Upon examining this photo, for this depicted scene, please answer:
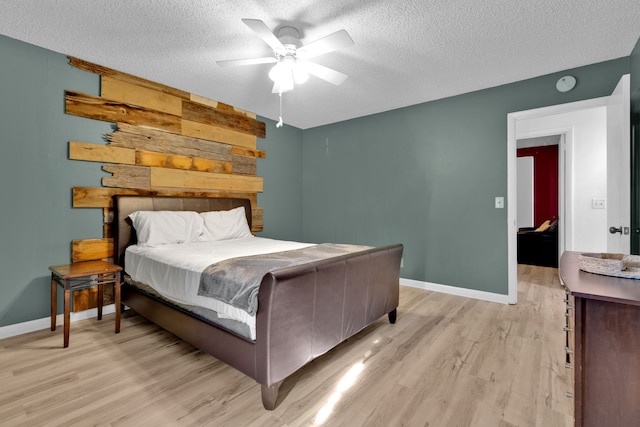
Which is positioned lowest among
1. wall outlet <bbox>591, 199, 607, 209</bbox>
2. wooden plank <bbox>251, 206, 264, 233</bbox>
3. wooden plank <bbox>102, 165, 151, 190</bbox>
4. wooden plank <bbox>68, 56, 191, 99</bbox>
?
wooden plank <bbox>251, 206, 264, 233</bbox>

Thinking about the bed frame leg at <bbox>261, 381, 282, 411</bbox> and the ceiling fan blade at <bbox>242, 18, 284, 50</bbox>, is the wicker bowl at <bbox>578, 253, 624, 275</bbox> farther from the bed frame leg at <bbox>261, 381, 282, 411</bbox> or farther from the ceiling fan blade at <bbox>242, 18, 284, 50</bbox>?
the ceiling fan blade at <bbox>242, 18, 284, 50</bbox>

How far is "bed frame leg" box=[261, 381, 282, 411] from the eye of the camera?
1561 mm

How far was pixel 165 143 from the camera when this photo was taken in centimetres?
333

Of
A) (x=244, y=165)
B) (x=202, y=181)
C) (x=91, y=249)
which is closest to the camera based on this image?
(x=91, y=249)

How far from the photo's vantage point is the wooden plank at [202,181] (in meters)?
3.30

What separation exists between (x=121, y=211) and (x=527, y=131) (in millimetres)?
5516

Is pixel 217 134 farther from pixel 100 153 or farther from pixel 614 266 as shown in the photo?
pixel 614 266

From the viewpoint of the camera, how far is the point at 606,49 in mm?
2520

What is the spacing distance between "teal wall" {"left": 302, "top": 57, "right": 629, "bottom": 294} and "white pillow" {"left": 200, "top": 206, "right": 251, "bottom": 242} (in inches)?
61.3

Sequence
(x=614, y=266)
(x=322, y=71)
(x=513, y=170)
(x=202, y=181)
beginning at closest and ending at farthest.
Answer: (x=614, y=266) < (x=322, y=71) < (x=513, y=170) < (x=202, y=181)

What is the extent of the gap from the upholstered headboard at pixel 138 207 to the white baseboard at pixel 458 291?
2.65 meters

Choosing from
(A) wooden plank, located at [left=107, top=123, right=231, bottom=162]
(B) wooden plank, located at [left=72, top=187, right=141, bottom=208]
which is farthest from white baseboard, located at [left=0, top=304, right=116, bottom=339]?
(A) wooden plank, located at [left=107, top=123, right=231, bottom=162]

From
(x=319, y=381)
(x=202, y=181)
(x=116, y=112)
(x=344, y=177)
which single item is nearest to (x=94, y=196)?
(x=116, y=112)

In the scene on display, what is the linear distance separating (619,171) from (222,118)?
3966mm
